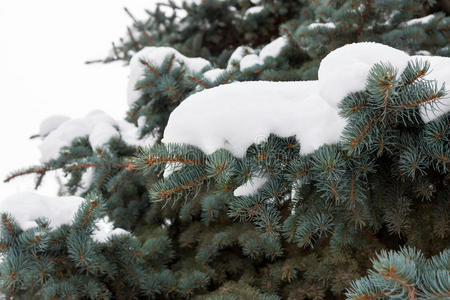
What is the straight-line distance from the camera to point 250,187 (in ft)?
4.02

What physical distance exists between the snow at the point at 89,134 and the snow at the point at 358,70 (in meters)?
1.94

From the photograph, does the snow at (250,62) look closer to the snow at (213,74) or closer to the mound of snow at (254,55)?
the mound of snow at (254,55)

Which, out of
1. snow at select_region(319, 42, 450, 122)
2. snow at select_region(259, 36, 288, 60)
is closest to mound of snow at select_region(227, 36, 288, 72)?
snow at select_region(259, 36, 288, 60)

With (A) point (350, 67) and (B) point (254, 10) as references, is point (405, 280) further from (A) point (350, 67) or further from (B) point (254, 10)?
(B) point (254, 10)

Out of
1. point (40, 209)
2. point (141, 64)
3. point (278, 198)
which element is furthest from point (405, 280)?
point (141, 64)

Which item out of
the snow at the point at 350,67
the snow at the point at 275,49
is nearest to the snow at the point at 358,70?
the snow at the point at 350,67

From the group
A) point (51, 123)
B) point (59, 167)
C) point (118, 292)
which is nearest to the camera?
point (118, 292)

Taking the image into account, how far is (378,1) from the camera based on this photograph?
2.30 meters

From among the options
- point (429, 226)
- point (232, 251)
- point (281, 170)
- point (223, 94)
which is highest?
point (223, 94)

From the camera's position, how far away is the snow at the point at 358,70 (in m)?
1.07

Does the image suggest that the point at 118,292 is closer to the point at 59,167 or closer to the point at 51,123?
the point at 59,167

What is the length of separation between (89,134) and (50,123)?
79 centimetres

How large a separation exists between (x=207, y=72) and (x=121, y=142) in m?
1.02

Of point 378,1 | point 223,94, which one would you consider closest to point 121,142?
point 223,94
